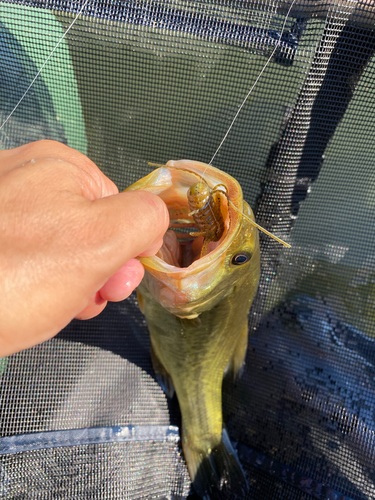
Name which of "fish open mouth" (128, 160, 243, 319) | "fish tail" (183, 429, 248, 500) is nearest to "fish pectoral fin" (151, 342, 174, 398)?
"fish tail" (183, 429, 248, 500)

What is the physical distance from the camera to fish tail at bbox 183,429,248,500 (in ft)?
8.34

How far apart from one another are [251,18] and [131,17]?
80cm

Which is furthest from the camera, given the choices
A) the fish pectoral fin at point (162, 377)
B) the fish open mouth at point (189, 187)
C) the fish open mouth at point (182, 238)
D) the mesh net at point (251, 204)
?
the fish pectoral fin at point (162, 377)

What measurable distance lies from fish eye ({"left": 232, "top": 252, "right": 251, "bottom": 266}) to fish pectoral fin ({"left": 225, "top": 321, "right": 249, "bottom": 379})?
965 mm

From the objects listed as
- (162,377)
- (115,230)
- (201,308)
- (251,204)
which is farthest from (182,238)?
(162,377)

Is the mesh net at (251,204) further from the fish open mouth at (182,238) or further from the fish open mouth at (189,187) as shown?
the fish open mouth at (189,187)

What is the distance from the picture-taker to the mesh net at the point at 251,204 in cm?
211

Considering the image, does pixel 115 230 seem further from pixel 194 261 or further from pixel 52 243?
pixel 194 261

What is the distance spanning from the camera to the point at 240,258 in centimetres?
162

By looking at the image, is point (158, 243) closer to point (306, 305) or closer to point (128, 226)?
point (128, 226)

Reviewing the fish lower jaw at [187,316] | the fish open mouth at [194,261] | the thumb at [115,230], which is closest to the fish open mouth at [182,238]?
the fish open mouth at [194,261]

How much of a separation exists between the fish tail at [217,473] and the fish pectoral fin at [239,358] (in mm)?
572

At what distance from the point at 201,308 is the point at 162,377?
1.25 metres

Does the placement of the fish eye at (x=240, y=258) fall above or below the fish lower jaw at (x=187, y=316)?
above
